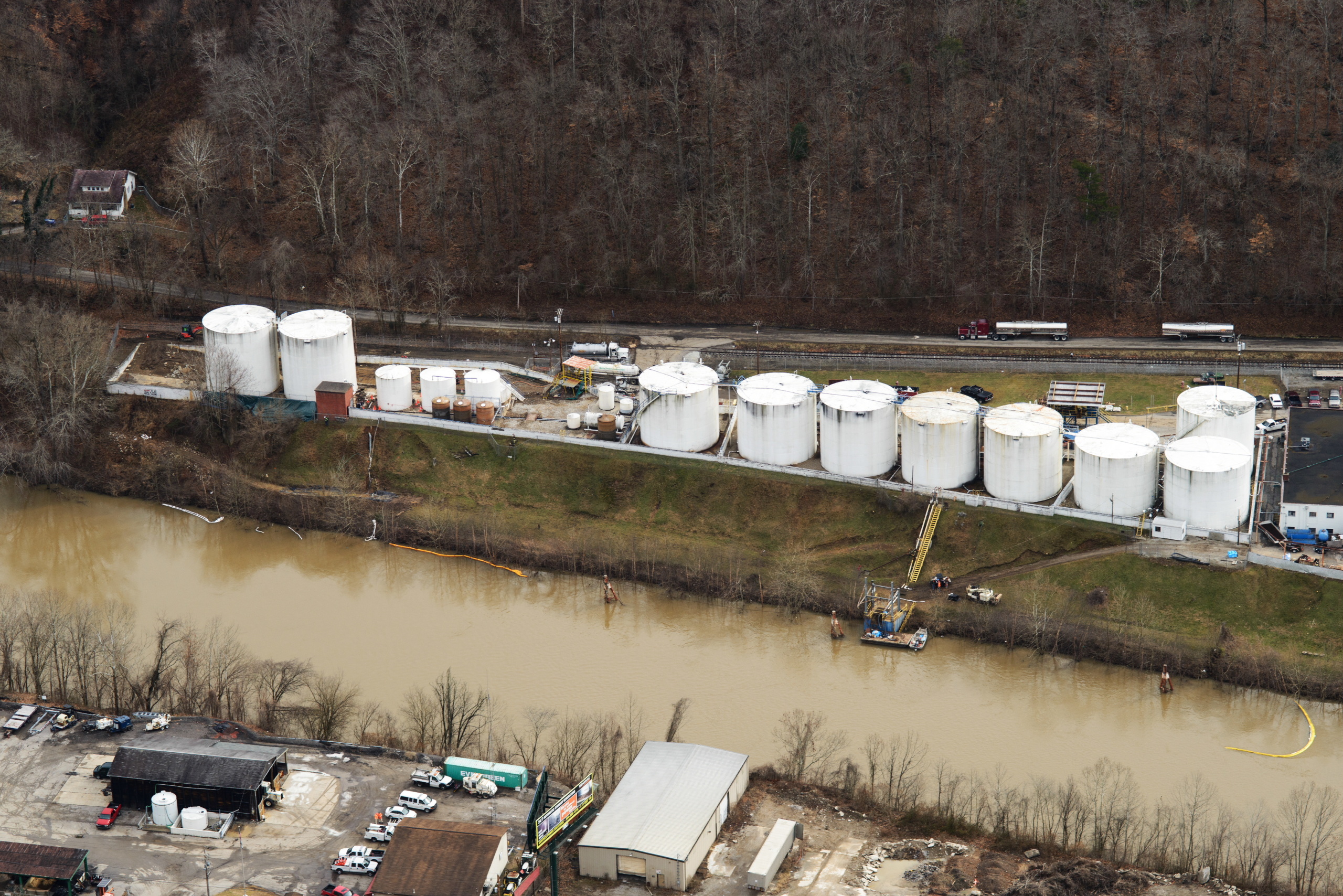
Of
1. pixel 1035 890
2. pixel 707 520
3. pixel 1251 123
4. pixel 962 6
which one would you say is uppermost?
pixel 962 6

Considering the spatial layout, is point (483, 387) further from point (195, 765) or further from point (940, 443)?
point (195, 765)

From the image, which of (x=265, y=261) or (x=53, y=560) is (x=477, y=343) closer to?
(x=265, y=261)

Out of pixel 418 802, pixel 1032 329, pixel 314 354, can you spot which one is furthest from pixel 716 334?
pixel 418 802

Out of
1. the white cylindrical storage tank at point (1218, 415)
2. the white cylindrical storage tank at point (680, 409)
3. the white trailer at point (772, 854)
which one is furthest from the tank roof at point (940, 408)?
the white trailer at point (772, 854)

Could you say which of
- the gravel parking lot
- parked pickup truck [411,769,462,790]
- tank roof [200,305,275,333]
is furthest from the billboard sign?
tank roof [200,305,275,333]

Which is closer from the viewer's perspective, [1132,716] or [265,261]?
[1132,716]

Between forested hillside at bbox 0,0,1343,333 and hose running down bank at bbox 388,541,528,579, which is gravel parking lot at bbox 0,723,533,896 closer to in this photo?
hose running down bank at bbox 388,541,528,579

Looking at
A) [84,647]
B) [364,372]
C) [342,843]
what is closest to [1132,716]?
[342,843]
